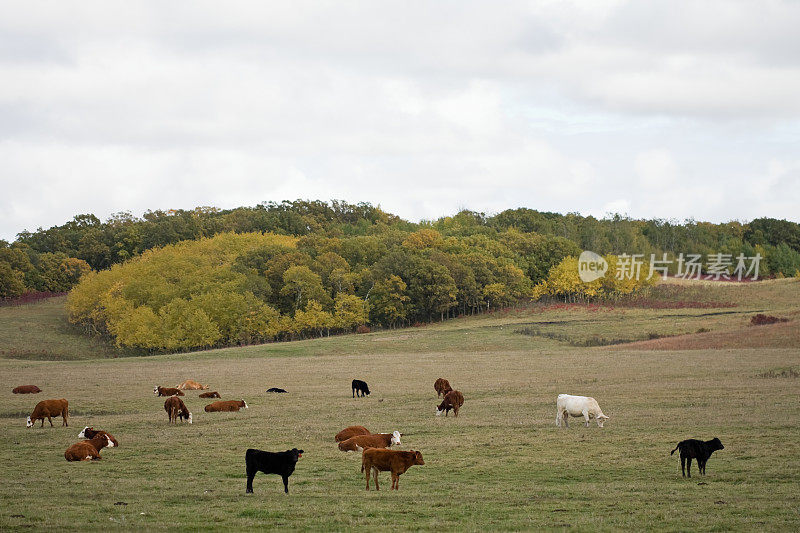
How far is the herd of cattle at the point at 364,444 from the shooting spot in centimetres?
1522

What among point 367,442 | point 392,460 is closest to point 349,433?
point 367,442

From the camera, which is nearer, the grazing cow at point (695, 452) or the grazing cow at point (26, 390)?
the grazing cow at point (695, 452)

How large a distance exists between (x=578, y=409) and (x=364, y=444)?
756 cm

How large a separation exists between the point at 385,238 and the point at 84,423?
103 m

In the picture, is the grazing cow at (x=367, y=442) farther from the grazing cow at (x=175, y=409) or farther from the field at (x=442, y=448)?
the grazing cow at (x=175, y=409)

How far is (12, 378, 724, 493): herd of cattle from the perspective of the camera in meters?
15.2

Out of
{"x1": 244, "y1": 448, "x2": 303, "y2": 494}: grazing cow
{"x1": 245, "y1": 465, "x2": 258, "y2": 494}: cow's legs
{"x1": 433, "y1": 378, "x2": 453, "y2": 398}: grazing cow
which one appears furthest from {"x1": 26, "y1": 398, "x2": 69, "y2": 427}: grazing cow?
{"x1": 433, "y1": 378, "x2": 453, "y2": 398}: grazing cow

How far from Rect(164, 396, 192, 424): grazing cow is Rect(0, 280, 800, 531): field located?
0.48 m

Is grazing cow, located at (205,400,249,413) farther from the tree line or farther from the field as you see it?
the tree line

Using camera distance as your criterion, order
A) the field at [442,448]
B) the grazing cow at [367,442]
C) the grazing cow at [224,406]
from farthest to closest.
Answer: the grazing cow at [224,406], the grazing cow at [367,442], the field at [442,448]

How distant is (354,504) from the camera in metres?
14.1

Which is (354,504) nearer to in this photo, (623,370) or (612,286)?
(623,370)

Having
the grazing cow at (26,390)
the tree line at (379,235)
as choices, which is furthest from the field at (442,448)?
the tree line at (379,235)

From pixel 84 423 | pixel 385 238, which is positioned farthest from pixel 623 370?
pixel 385 238
